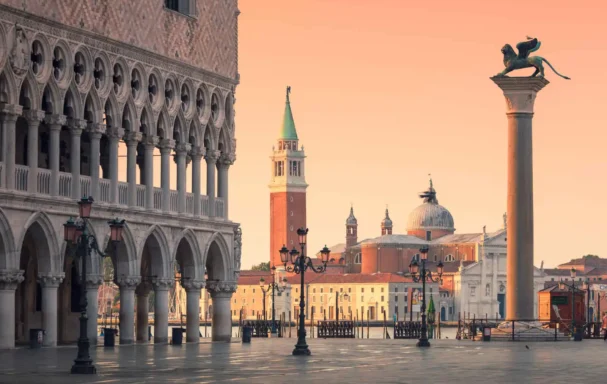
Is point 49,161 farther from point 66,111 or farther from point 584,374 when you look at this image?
point 584,374

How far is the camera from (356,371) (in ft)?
127

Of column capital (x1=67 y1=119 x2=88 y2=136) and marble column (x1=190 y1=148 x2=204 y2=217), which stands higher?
column capital (x1=67 y1=119 x2=88 y2=136)

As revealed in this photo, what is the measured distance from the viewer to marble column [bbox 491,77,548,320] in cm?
6712

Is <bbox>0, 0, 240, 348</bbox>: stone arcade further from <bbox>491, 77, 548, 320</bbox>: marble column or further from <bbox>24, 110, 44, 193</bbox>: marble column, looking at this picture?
<bbox>491, 77, 548, 320</bbox>: marble column

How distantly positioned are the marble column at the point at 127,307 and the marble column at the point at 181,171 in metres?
4.13

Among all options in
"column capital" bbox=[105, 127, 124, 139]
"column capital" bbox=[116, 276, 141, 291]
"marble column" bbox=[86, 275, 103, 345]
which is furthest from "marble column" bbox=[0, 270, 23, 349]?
"column capital" bbox=[105, 127, 124, 139]

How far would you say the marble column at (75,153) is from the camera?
54.9m

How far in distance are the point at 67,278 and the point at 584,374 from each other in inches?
1061

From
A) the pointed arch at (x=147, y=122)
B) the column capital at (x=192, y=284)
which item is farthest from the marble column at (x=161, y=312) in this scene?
the pointed arch at (x=147, y=122)

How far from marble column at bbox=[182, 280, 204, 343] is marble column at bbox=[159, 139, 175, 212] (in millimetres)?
3779

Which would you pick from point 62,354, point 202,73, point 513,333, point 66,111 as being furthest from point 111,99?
point 513,333

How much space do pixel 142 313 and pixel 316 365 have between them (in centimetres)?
2333

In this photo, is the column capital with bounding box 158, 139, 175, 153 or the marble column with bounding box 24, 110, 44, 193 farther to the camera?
the column capital with bounding box 158, 139, 175, 153

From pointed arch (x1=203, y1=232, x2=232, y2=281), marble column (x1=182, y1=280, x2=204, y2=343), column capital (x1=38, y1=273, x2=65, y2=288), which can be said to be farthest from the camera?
pointed arch (x1=203, y1=232, x2=232, y2=281)
